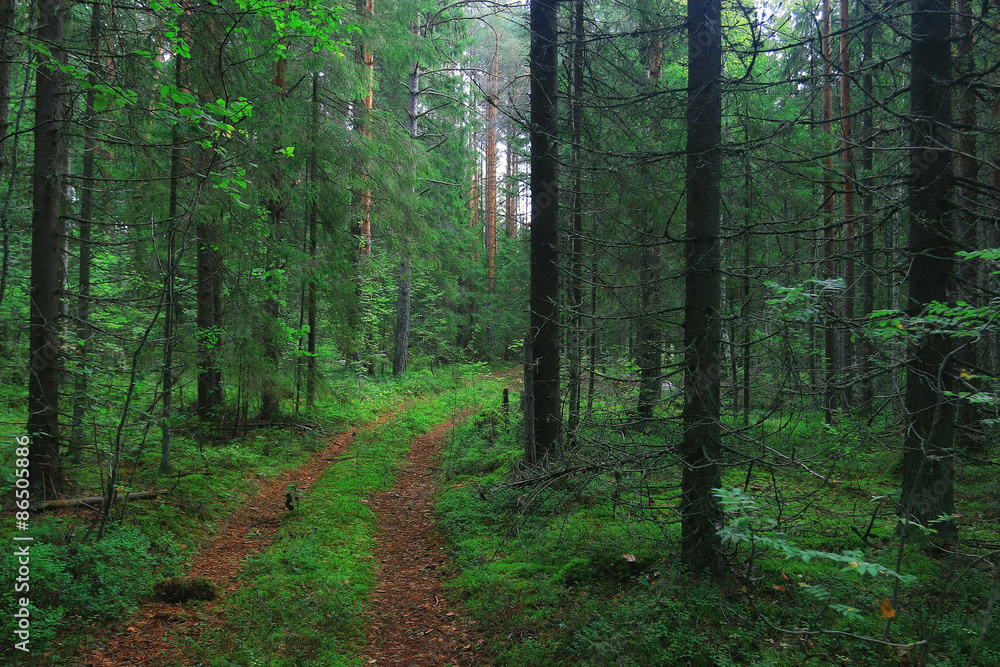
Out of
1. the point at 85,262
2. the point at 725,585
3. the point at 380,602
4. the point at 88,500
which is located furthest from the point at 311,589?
the point at 85,262

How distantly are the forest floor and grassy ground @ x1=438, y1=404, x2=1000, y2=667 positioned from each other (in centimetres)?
38

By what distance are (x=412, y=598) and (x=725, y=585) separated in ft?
11.4

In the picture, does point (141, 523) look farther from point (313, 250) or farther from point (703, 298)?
point (313, 250)

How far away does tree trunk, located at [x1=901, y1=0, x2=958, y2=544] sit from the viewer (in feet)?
16.8

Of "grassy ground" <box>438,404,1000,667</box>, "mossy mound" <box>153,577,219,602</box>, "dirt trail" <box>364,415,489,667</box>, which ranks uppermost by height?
"grassy ground" <box>438,404,1000,667</box>

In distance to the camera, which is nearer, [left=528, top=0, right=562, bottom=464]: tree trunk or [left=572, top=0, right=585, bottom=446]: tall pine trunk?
[left=572, top=0, right=585, bottom=446]: tall pine trunk

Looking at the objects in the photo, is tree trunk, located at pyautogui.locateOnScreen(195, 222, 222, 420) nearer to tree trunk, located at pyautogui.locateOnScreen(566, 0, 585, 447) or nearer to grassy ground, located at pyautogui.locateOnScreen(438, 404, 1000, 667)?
grassy ground, located at pyautogui.locateOnScreen(438, 404, 1000, 667)

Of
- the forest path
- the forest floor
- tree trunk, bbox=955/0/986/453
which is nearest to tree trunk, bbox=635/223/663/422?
tree trunk, bbox=955/0/986/453

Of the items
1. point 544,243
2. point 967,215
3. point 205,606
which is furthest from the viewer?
point 544,243

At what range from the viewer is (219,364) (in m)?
9.96

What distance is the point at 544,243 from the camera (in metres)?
8.27

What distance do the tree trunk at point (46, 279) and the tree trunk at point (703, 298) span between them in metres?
7.44

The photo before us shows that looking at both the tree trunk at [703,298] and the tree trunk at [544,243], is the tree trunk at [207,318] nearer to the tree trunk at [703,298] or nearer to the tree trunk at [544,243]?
the tree trunk at [544,243]

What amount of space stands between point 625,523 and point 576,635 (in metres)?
2.35
